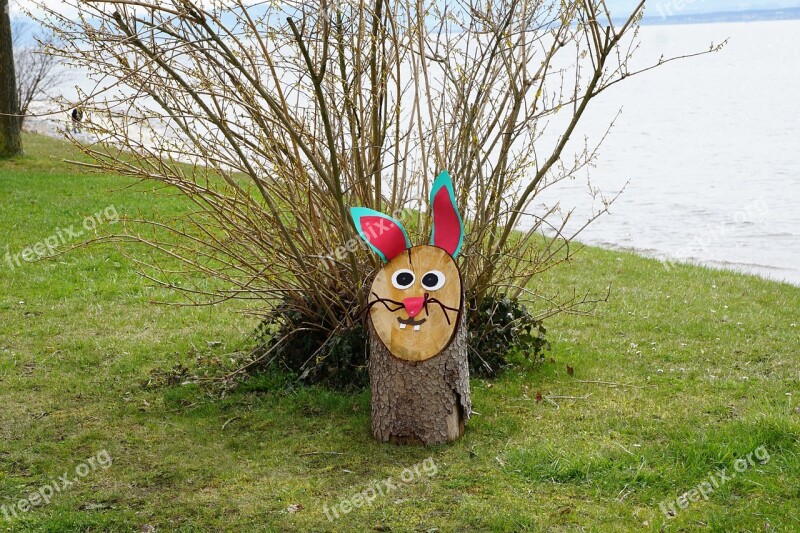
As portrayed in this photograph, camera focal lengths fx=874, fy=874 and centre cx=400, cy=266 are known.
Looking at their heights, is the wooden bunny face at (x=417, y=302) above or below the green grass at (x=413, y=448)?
above

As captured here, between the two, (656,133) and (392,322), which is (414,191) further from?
(656,133)

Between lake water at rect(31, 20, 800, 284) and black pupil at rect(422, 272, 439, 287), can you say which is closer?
black pupil at rect(422, 272, 439, 287)

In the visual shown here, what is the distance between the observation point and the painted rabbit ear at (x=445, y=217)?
5.04m

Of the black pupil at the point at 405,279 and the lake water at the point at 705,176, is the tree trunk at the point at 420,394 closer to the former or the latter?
the black pupil at the point at 405,279

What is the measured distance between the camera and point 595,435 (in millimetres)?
5227

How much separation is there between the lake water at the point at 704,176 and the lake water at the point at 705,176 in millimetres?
21

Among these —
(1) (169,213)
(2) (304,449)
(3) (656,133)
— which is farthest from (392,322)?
(3) (656,133)

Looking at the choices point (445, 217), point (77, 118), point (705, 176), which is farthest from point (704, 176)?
point (77, 118)

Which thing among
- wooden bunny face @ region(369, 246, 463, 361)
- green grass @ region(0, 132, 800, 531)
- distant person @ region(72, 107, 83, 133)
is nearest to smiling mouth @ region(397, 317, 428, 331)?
wooden bunny face @ region(369, 246, 463, 361)

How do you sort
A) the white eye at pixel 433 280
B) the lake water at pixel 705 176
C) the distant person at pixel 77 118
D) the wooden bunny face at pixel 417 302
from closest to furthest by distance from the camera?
1. the wooden bunny face at pixel 417 302
2. the white eye at pixel 433 280
3. the distant person at pixel 77 118
4. the lake water at pixel 705 176

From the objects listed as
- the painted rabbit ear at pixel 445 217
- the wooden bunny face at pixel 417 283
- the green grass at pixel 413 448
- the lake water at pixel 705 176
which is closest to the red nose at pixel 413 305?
the wooden bunny face at pixel 417 283

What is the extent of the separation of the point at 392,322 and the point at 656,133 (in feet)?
78.4

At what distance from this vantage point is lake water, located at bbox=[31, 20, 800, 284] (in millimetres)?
12914

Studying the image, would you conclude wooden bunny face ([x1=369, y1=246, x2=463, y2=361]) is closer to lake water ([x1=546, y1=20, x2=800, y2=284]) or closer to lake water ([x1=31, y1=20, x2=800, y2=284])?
lake water ([x1=31, y1=20, x2=800, y2=284])
